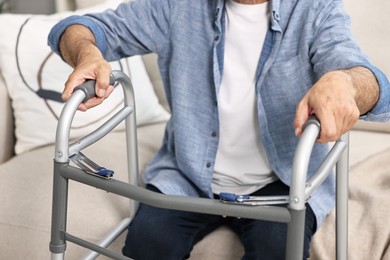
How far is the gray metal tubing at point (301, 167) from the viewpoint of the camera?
2.77ft

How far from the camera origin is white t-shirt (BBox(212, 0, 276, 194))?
1.30 meters

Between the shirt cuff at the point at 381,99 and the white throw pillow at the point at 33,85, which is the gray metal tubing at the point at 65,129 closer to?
the shirt cuff at the point at 381,99

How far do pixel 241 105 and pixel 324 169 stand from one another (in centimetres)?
A: 38

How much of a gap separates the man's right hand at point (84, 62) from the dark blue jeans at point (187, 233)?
31 cm

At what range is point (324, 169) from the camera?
95cm

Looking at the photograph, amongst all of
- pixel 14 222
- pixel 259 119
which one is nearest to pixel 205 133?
pixel 259 119

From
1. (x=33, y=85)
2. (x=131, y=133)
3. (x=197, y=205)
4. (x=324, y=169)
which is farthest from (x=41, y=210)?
(x=324, y=169)

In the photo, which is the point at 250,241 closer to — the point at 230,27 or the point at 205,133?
the point at 205,133

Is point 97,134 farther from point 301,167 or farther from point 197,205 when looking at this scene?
point 301,167

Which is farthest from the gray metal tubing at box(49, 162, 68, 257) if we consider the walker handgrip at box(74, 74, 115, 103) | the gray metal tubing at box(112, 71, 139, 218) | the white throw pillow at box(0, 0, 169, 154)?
the white throw pillow at box(0, 0, 169, 154)

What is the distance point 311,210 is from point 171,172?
0.34m

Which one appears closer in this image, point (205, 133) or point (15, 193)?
point (205, 133)

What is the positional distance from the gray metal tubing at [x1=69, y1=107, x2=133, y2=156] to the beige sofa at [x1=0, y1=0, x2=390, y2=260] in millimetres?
309

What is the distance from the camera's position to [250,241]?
1228 millimetres
